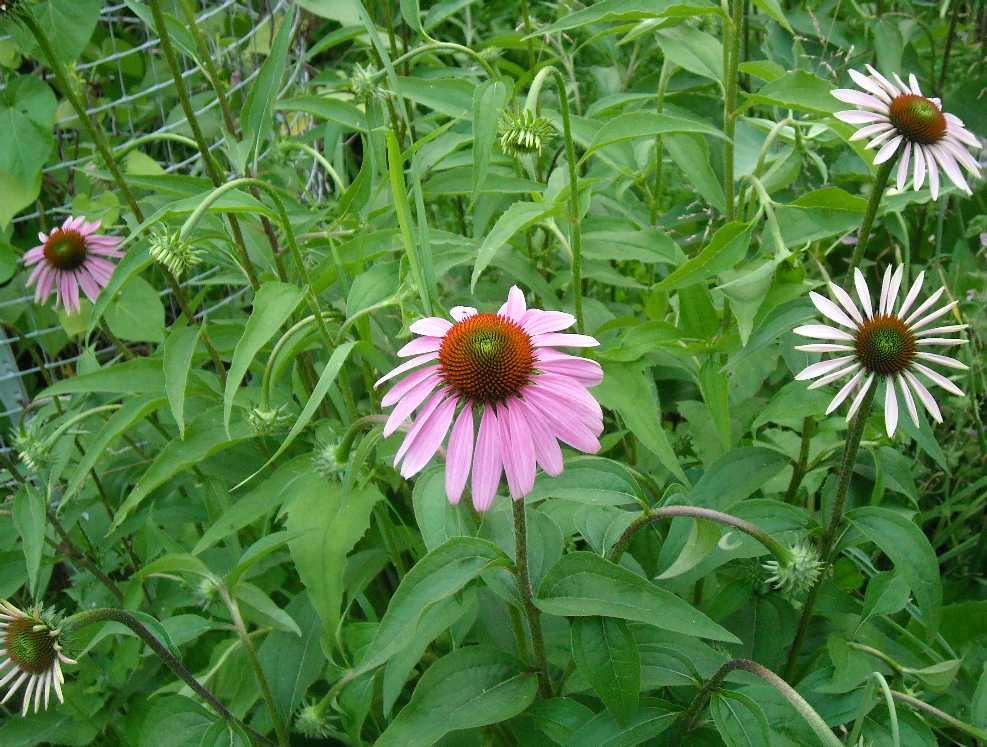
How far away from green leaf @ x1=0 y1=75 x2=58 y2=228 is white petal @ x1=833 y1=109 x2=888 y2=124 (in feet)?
3.60

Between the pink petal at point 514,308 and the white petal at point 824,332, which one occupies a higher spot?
the pink petal at point 514,308

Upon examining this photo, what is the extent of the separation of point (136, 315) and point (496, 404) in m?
0.81

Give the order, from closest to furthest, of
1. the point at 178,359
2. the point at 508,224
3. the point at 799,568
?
the point at 799,568 → the point at 508,224 → the point at 178,359

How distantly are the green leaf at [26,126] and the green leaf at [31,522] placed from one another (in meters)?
0.53

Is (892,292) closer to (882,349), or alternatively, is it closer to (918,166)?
(882,349)

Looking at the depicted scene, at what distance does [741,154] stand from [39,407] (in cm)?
122

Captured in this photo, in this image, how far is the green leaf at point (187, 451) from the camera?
45.3 inches

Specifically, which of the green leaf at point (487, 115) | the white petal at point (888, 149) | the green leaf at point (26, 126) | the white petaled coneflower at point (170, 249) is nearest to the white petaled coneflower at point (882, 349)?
the white petal at point (888, 149)

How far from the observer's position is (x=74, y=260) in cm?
144

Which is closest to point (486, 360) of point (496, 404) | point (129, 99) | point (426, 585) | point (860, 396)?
point (496, 404)

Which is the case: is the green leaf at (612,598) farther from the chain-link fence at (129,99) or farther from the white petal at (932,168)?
the chain-link fence at (129,99)

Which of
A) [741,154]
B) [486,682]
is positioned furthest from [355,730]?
[741,154]

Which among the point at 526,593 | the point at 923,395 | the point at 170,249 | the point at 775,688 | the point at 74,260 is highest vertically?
the point at 170,249

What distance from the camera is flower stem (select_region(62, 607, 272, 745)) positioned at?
82 centimetres
